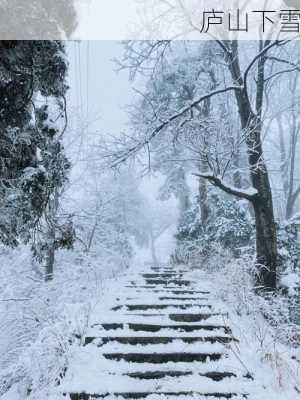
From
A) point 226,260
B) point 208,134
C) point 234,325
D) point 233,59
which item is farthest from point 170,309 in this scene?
point 233,59

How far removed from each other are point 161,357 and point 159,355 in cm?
3

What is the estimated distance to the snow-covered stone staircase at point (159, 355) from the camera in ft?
10.5

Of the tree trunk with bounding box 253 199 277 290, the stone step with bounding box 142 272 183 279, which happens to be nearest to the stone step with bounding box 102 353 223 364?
the tree trunk with bounding box 253 199 277 290

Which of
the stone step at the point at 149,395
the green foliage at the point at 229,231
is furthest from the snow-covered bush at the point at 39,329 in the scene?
the green foliage at the point at 229,231

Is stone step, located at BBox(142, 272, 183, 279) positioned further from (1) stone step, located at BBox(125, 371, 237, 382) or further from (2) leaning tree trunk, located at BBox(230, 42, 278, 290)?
(1) stone step, located at BBox(125, 371, 237, 382)

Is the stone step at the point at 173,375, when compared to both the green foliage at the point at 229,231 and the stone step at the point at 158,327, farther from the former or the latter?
the green foliage at the point at 229,231

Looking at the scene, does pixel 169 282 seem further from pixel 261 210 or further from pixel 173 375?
pixel 173 375

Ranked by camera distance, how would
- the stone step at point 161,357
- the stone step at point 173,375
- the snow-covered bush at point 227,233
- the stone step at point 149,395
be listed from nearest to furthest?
the stone step at point 149,395
the stone step at point 173,375
the stone step at point 161,357
the snow-covered bush at point 227,233

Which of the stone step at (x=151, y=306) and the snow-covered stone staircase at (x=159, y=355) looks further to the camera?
the stone step at (x=151, y=306)

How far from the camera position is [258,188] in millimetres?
7109

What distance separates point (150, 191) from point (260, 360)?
41040mm

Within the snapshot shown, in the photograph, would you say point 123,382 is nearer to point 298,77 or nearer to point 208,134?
point 208,134

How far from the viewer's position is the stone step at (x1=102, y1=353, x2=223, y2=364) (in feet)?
12.5

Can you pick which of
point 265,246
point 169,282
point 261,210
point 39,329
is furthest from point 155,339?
point 261,210
